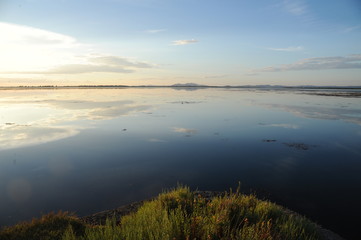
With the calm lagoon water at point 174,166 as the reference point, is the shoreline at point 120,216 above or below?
below

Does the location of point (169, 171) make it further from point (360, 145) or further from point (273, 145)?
point (360, 145)

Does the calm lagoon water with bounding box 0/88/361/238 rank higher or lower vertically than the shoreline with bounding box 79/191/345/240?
higher

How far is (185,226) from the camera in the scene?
5113 millimetres

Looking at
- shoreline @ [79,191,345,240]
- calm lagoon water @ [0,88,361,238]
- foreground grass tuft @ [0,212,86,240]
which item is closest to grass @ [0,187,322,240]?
foreground grass tuft @ [0,212,86,240]

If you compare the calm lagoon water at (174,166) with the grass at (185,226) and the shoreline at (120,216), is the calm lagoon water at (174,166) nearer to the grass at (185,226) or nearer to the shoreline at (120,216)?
the shoreline at (120,216)

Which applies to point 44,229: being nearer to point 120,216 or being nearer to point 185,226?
point 120,216

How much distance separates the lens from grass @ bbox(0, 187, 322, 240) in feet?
16.3

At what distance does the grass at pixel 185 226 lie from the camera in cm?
498

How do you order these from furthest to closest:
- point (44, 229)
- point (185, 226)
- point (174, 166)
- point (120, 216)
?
point (174, 166), point (120, 216), point (44, 229), point (185, 226)

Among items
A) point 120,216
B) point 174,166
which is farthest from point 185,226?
point 174,166

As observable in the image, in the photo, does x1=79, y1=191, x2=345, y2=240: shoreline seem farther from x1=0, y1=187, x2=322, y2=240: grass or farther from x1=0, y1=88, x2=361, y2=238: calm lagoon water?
x1=0, y1=187, x2=322, y2=240: grass

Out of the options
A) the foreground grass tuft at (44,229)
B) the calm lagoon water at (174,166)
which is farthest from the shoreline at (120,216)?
the foreground grass tuft at (44,229)

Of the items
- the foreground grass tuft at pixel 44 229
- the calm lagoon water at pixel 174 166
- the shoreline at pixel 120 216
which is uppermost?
the foreground grass tuft at pixel 44 229

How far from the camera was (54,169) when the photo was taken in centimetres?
1243
